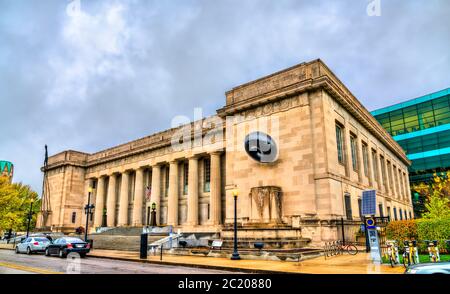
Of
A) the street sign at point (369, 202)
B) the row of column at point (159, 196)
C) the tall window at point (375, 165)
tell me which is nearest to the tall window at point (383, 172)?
the tall window at point (375, 165)

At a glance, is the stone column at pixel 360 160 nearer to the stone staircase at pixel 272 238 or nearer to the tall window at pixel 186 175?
the stone staircase at pixel 272 238

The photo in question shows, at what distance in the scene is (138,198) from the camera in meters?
46.7

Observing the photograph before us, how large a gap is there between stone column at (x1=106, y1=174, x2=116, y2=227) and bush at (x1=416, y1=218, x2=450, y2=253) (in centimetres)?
4311

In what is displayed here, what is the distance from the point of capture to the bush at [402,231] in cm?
1689

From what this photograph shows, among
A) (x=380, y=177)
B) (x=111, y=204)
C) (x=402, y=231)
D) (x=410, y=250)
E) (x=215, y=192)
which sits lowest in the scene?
(x=410, y=250)

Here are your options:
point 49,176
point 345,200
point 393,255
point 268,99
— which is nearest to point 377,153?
point 345,200

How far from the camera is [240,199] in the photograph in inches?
1153

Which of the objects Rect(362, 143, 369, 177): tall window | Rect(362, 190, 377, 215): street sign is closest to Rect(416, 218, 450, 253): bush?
Rect(362, 190, 377, 215): street sign

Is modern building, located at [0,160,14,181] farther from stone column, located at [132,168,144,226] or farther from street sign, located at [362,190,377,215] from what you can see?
street sign, located at [362,190,377,215]

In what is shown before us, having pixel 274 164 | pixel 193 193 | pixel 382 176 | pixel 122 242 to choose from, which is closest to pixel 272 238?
pixel 274 164

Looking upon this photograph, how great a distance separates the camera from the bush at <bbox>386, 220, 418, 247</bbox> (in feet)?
55.4

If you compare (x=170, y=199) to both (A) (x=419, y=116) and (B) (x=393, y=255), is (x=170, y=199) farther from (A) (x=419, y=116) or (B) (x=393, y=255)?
(A) (x=419, y=116)

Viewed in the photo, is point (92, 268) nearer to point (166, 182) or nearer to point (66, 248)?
point (66, 248)
